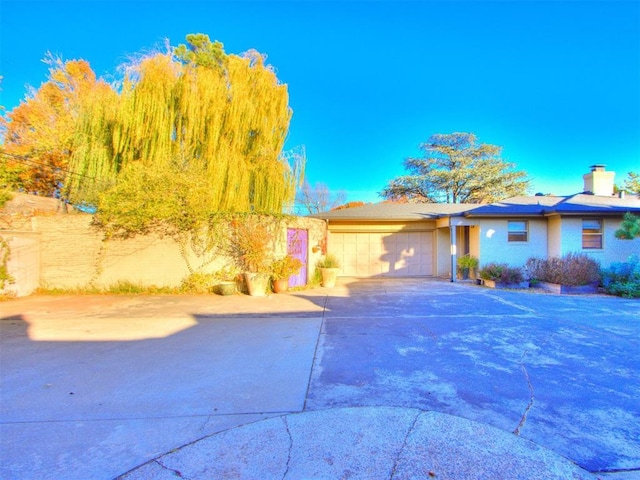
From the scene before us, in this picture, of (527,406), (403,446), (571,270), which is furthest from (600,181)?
(403,446)

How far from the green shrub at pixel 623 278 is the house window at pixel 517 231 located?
2.68 metres

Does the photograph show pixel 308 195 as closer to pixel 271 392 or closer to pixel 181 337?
pixel 181 337

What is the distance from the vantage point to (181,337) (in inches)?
215

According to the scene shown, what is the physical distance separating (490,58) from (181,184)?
11785 millimetres

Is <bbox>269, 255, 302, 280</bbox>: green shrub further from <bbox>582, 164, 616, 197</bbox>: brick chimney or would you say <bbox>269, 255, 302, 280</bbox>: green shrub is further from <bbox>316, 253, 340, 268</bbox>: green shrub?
<bbox>582, 164, 616, 197</bbox>: brick chimney

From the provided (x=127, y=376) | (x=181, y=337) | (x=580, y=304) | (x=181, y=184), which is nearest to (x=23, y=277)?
(x=181, y=184)

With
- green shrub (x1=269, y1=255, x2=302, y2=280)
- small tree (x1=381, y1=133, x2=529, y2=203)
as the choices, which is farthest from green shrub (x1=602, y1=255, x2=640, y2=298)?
small tree (x1=381, y1=133, x2=529, y2=203)

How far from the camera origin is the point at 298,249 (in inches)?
449

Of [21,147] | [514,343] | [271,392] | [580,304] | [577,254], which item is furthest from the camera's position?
[21,147]

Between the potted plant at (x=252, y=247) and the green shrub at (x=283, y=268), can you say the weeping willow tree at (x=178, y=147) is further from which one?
the green shrub at (x=283, y=268)

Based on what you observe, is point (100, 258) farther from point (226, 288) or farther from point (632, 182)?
point (632, 182)

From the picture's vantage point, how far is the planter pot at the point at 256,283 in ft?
31.7

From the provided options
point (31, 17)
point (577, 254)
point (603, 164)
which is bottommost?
point (577, 254)

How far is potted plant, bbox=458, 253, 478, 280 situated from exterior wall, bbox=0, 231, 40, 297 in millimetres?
15190
